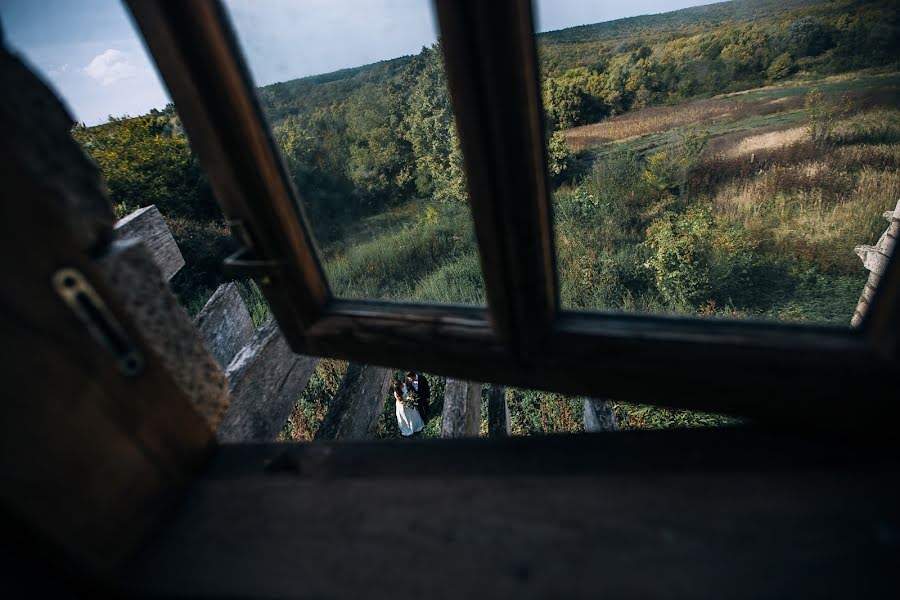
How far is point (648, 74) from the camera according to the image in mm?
3863

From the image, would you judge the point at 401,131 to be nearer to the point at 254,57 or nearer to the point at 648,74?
the point at 254,57

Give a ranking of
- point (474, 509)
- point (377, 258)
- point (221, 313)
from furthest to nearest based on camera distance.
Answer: point (221, 313) → point (377, 258) → point (474, 509)

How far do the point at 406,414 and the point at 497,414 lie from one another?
354cm

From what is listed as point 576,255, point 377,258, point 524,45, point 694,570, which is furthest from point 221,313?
point 576,255

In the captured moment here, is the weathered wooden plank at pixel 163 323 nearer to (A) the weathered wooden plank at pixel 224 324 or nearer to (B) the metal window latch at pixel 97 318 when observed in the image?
(B) the metal window latch at pixel 97 318

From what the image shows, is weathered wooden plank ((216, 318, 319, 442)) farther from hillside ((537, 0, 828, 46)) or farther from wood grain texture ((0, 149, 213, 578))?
hillside ((537, 0, 828, 46))

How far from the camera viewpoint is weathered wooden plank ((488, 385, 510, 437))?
2.31m

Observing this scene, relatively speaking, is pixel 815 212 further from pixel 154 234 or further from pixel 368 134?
pixel 154 234

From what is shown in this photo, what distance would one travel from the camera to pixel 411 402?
19.4ft

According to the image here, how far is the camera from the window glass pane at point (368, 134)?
2.99 feet

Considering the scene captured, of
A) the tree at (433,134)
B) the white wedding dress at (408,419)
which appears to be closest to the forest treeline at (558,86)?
the tree at (433,134)

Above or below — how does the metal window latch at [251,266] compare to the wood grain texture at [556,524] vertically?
above

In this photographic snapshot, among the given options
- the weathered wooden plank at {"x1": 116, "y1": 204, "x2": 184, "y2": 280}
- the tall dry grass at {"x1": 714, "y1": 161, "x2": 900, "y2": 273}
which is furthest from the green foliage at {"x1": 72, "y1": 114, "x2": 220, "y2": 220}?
the tall dry grass at {"x1": 714, "y1": 161, "x2": 900, "y2": 273}

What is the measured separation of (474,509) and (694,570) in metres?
0.37
